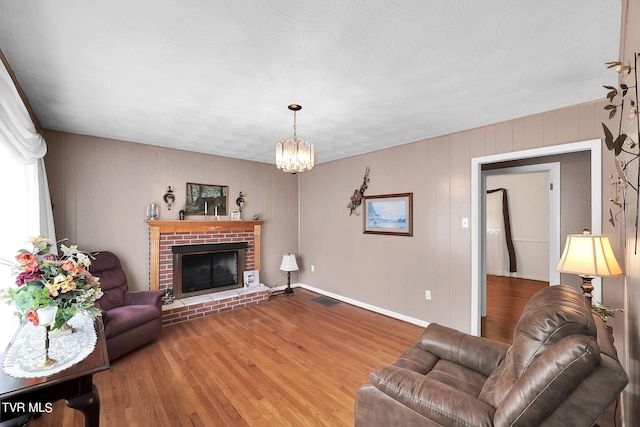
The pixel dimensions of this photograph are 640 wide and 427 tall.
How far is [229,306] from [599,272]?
4.20m

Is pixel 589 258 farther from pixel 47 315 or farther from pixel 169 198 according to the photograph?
pixel 169 198

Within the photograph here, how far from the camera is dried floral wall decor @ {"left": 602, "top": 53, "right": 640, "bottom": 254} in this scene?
0.98 meters

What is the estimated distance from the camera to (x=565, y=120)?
8.55ft

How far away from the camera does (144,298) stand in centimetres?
332

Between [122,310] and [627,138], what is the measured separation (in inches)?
161

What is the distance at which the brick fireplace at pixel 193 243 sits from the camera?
12.7 feet

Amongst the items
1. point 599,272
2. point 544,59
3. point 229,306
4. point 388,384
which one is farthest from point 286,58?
point 229,306

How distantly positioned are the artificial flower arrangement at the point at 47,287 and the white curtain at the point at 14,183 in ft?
0.65

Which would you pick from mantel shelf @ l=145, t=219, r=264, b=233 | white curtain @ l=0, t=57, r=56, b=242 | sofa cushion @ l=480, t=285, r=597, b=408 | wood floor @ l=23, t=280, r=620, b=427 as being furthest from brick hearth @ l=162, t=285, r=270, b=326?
sofa cushion @ l=480, t=285, r=597, b=408

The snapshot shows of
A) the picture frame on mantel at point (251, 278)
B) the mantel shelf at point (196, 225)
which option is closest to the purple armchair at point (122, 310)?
the mantel shelf at point (196, 225)

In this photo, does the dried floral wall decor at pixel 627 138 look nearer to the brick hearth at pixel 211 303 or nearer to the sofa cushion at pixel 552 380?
the sofa cushion at pixel 552 380

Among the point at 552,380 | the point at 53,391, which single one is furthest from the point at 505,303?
the point at 53,391

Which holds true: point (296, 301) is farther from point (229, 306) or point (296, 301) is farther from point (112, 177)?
point (112, 177)

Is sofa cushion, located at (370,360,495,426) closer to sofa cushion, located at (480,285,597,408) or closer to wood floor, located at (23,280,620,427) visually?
sofa cushion, located at (480,285,597,408)
